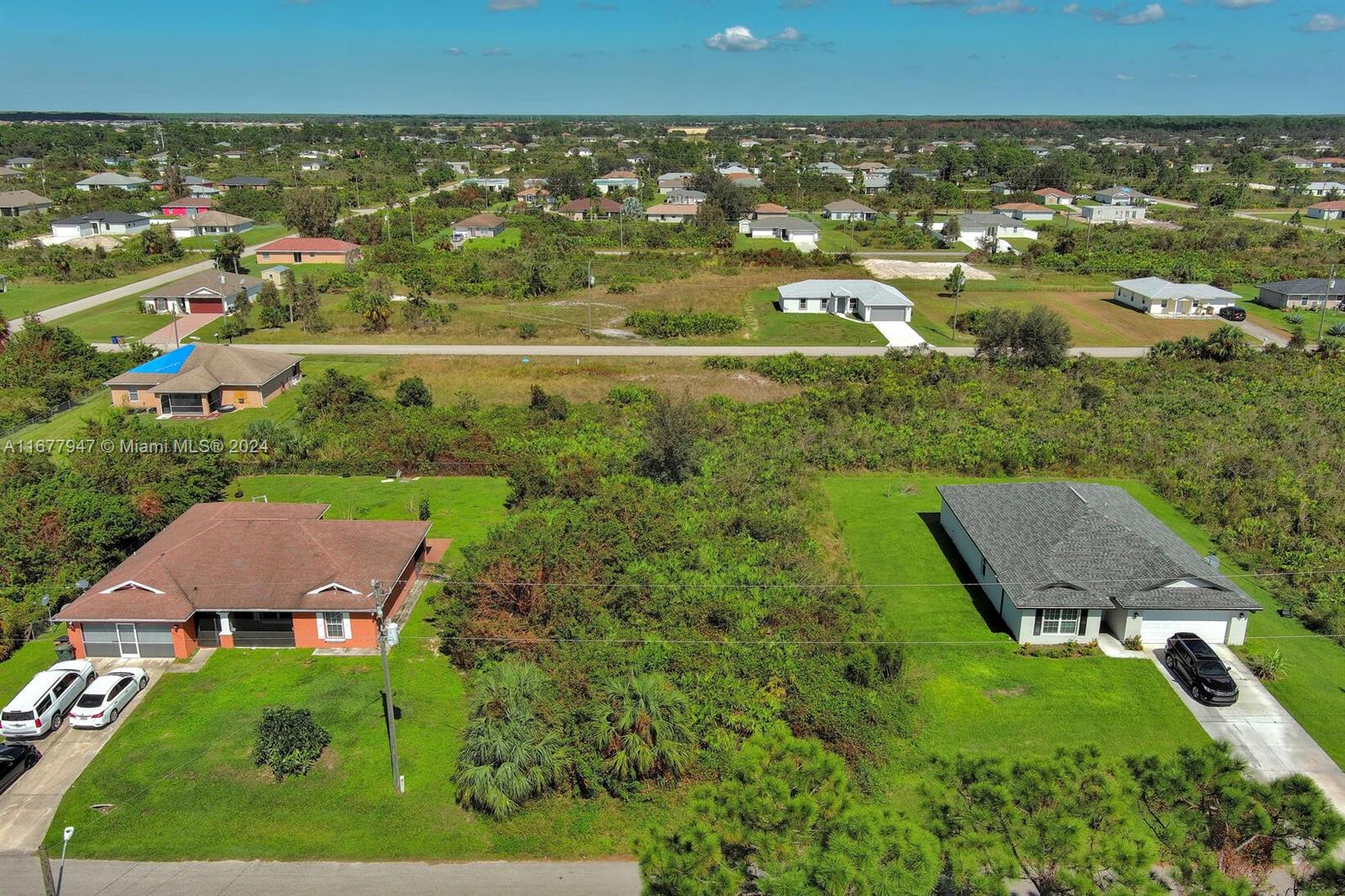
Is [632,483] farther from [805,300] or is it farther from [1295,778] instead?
[805,300]

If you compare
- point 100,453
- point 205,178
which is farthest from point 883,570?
point 205,178

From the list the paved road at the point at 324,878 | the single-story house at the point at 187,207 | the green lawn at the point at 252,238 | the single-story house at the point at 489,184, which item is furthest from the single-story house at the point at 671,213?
the paved road at the point at 324,878

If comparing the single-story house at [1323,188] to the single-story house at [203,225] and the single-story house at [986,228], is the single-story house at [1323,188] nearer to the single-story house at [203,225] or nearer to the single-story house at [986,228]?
the single-story house at [986,228]

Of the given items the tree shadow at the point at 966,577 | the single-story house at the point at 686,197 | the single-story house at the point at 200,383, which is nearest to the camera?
the tree shadow at the point at 966,577

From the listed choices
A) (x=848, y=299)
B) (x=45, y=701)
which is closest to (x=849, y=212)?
(x=848, y=299)

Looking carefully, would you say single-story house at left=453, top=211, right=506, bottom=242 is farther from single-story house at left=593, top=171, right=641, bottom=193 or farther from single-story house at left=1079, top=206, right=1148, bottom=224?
single-story house at left=1079, top=206, right=1148, bottom=224

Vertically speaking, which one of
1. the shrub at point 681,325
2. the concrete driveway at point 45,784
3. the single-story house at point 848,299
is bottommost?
the concrete driveway at point 45,784

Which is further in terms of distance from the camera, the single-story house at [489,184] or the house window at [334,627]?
the single-story house at [489,184]
